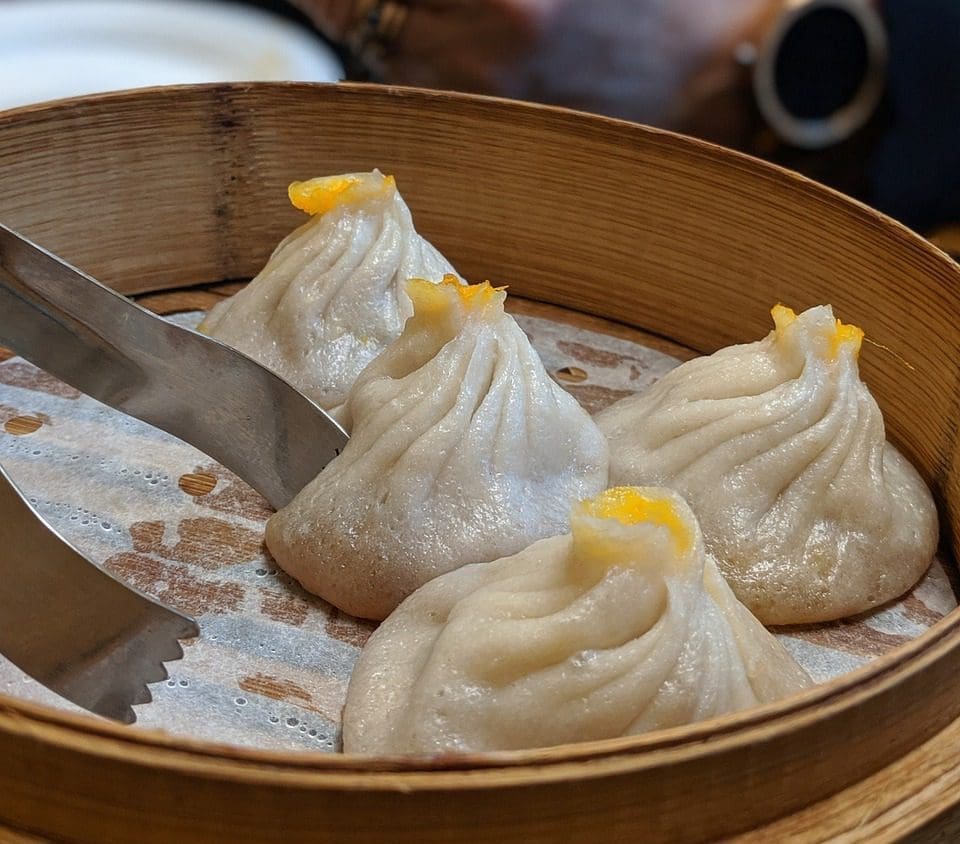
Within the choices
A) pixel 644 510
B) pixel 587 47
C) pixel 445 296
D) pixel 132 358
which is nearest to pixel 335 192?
pixel 445 296

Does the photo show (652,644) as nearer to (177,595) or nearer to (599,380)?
(177,595)

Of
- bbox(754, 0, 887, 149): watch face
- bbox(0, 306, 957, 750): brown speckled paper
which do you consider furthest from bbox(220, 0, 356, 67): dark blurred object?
bbox(0, 306, 957, 750): brown speckled paper

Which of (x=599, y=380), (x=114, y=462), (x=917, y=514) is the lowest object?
(x=114, y=462)

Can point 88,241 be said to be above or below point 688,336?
below

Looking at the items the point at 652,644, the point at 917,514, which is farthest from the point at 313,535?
the point at 917,514

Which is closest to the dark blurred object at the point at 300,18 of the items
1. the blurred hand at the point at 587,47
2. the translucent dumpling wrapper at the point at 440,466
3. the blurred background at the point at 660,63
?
the blurred background at the point at 660,63

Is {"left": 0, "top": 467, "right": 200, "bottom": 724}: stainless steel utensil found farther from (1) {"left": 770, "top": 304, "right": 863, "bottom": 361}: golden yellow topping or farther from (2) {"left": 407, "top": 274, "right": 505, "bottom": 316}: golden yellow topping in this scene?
(1) {"left": 770, "top": 304, "right": 863, "bottom": 361}: golden yellow topping
